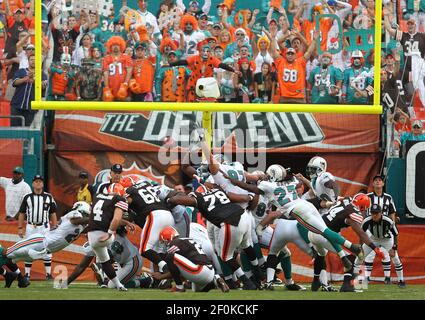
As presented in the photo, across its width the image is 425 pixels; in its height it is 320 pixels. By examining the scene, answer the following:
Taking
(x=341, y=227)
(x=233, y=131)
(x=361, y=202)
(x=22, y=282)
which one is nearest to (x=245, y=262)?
(x=341, y=227)

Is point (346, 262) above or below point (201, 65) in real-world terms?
below

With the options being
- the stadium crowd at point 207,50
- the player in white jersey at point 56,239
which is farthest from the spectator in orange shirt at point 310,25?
the player in white jersey at point 56,239

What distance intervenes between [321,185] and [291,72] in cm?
241

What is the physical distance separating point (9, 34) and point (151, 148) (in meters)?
3.54

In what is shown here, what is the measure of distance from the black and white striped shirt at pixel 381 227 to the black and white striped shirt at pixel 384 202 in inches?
4.2

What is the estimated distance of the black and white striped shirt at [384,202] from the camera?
13.2m

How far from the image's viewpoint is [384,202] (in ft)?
43.8

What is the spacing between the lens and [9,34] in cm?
1103

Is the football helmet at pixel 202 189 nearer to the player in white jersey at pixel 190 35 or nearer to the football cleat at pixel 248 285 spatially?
the football cleat at pixel 248 285

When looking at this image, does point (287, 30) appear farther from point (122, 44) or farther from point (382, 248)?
point (382, 248)

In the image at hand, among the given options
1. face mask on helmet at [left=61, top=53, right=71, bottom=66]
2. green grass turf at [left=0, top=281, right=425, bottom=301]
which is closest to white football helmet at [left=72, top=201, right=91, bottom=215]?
green grass turf at [left=0, top=281, right=425, bottom=301]

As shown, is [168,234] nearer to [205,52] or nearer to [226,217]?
[226,217]

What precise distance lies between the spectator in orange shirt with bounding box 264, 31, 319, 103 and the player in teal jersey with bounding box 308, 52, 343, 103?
0.32 feet

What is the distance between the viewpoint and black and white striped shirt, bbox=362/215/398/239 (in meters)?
13.1
